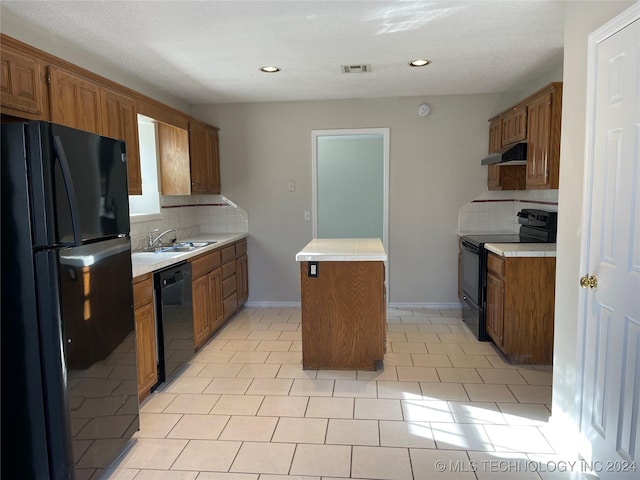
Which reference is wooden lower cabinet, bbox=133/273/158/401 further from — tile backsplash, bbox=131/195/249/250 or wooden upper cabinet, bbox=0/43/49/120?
tile backsplash, bbox=131/195/249/250

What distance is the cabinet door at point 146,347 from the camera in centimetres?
271

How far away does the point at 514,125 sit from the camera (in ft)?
Result: 12.9

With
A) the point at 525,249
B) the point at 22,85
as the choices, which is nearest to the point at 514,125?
the point at 525,249

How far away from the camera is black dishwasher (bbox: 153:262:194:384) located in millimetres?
2967

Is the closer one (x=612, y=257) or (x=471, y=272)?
(x=612, y=257)

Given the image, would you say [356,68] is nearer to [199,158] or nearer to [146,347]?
[199,158]

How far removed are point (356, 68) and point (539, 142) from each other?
5.07ft

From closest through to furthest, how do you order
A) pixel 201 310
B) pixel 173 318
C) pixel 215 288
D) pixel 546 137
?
pixel 173 318 < pixel 546 137 < pixel 201 310 < pixel 215 288

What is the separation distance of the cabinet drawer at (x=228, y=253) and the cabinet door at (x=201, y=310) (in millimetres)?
500

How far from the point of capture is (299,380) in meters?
3.13

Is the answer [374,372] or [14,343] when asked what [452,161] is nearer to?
[374,372]

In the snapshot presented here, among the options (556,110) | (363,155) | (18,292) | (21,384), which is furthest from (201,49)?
(363,155)

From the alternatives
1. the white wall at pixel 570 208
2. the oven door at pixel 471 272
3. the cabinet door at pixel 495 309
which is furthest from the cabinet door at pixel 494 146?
the white wall at pixel 570 208

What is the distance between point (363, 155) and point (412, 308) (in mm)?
2696
